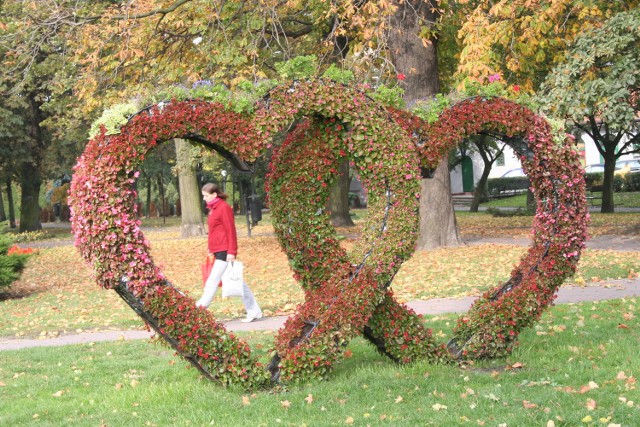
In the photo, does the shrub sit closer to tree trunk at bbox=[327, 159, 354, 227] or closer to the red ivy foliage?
the red ivy foliage

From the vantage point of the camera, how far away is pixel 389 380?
7.18 metres

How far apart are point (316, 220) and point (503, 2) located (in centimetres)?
965

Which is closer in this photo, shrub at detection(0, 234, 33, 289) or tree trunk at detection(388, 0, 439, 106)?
shrub at detection(0, 234, 33, 289)

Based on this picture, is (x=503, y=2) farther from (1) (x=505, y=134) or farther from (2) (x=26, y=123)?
(2) (x=26, y=123)

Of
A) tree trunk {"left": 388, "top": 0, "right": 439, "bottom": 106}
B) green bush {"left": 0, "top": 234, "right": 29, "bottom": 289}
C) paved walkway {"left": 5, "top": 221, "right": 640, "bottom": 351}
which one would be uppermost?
tree trunk {"left": 388, "top": 0, "right": 439, "bottom": 106}

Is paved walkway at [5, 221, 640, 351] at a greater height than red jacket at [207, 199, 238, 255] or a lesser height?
lesser

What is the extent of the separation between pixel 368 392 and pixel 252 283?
9225 mm

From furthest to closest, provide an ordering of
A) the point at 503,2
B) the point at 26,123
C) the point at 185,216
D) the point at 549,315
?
the point at 26,123 < the point at 185,216 < the point at 503,2 < the point at 549,315

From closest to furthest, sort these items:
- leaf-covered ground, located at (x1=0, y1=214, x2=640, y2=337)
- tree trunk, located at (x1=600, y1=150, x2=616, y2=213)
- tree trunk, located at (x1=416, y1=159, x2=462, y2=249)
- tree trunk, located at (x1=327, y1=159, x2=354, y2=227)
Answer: leaf-covered ground, located at (x1=0, y1=214, x2=640, y2=337), tree trunk, located at (x1=416, y1=159, x2=462, y2=249), tree trunk, located at (x1=327, y1=159, x2=354, y2=227), tree trunk, located at (x1=600, y1=150, x2=616, y2=213)

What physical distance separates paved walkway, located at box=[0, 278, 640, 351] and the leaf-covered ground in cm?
44

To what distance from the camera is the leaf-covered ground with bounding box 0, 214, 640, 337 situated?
40.5ft

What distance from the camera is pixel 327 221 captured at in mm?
7859

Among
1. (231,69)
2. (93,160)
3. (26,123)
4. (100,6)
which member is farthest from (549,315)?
(26,123)

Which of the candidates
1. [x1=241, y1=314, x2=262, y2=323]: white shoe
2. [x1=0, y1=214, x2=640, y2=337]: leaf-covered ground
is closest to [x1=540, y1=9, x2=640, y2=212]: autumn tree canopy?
[x1=0, y1=214, x2=640, y2=337]: leaf-covered ground
